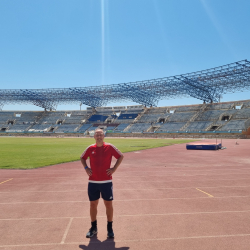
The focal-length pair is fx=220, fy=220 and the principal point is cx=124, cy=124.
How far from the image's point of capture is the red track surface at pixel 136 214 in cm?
405

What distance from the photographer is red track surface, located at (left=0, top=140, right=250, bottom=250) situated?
4047 millimetres

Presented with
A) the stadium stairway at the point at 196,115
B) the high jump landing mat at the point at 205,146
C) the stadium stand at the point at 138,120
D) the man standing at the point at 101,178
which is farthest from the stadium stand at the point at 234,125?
the man standing at the point at 101,178

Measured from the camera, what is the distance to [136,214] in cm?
542

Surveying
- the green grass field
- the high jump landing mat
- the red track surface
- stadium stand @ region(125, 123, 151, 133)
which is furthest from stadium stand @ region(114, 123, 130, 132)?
the red track surface

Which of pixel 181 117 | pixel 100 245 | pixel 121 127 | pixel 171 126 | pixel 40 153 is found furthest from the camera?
pixel 121 127

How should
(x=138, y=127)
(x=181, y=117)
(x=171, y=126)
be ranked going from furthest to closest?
1. (x=138, y=127)
2. (x=181, y=117)
3. (x=171, y=126)

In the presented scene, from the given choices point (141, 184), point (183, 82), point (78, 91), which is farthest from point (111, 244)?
point (78, 91)

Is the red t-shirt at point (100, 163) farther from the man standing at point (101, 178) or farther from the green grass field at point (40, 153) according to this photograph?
the green grass field at point (40, 153)

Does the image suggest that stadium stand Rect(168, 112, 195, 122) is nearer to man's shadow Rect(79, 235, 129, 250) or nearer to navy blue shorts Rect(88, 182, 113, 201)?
navy blue shorts Rect(88, 182, 113, 201)

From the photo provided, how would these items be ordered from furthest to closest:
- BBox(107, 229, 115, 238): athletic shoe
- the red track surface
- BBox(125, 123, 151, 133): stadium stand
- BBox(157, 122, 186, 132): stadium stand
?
BBox(125, 123, 151, 133): stadium stand, BBox(157, 122, 186, 132): stadium stand, BBox(107, 229, 115, 238): athletic shoe, the red track surface

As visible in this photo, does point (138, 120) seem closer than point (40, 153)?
No

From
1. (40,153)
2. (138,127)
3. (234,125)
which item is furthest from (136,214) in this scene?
(138,127)

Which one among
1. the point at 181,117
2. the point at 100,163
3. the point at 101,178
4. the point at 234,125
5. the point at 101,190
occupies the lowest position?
the point at 234,125

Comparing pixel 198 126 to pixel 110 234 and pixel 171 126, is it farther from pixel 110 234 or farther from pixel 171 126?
pixel 110 234
